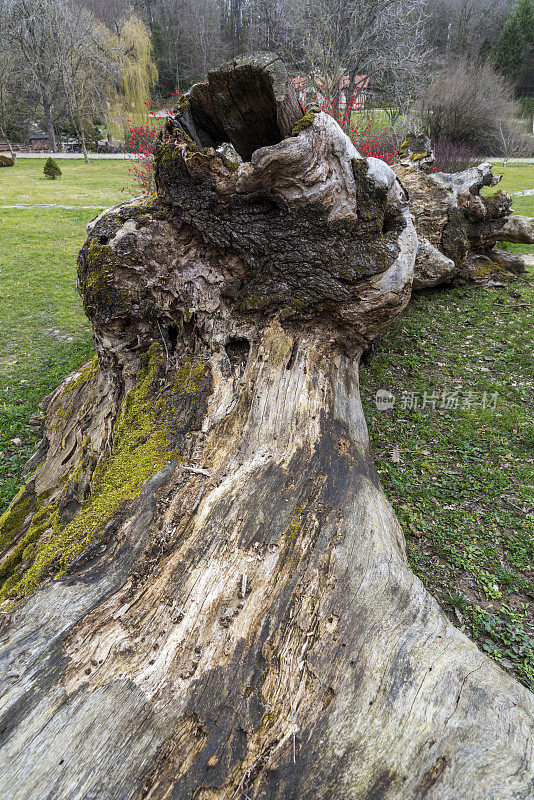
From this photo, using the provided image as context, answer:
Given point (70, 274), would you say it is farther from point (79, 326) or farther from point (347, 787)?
point (347, 787)

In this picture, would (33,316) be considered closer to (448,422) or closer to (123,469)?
(123,469)

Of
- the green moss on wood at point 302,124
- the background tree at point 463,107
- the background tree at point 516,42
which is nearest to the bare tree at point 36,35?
the background tree at point 463,107

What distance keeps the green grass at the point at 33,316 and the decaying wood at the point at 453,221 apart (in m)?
5.74

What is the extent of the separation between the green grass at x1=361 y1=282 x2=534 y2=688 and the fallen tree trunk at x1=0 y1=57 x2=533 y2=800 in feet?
3.04

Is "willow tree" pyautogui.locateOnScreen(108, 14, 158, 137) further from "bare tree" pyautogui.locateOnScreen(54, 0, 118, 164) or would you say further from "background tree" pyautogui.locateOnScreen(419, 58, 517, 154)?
"background tree" pyautogui.locateOnScreen(419, 58, 517, 154)

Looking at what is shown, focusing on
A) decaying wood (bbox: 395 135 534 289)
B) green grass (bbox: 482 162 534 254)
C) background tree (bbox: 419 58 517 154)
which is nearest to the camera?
decaying wood (bbox: 395 135 534 289)

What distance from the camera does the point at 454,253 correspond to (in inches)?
317

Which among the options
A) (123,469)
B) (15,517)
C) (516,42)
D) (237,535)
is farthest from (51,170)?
(516,42)

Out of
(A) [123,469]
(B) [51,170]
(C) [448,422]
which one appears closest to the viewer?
(A) [123,469]

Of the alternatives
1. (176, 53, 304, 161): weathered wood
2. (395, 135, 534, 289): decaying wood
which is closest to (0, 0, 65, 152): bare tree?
(395, 135, 534, 289): decaying wood

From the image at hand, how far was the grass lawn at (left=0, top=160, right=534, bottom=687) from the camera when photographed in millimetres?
3289

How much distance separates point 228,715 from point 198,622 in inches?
15.4

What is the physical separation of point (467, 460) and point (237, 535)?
294cm

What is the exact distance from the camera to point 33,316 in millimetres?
8141
